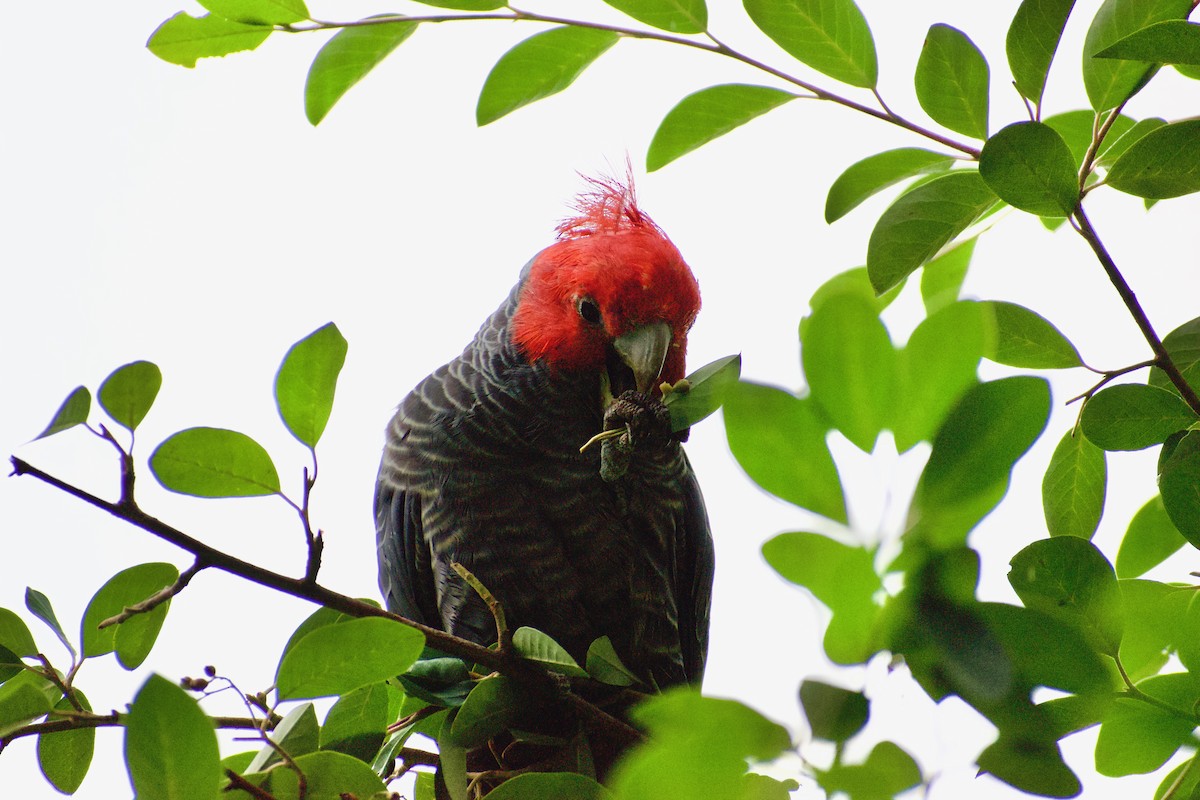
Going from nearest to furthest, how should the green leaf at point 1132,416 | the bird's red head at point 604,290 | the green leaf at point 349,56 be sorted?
the green leaf at point 1132,416, the green leaf at point 349,56, the bird's red head at point 604,290

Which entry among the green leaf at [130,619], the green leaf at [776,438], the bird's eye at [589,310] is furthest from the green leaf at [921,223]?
the bird's eye at [589,310]

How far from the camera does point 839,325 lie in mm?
209

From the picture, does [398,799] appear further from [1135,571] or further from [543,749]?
[1135,571]

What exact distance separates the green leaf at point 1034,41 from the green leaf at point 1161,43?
0.24 feet

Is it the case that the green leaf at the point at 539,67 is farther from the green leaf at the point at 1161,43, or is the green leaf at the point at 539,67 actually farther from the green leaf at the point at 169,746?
the green leaf at the point at 169,746

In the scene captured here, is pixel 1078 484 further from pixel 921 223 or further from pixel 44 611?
pixel 44 611

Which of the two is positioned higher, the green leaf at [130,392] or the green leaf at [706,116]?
the green leaf at [706,116]

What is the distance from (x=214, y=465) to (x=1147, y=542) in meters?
0.59

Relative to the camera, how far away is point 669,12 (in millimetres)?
594

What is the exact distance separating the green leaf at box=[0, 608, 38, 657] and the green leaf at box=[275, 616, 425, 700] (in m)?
0.19

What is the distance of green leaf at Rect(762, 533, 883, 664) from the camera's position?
193 millimetres

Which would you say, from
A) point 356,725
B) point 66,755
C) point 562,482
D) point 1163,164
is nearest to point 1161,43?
point 1163,164

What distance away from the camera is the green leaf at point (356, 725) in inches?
25.0

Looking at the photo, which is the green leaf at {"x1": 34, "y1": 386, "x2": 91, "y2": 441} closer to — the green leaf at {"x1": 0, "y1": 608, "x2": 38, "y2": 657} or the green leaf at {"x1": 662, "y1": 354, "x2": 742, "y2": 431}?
the green leaf at {"x1": 0, "y1": 608, "x2": 38, "y2": 657}
